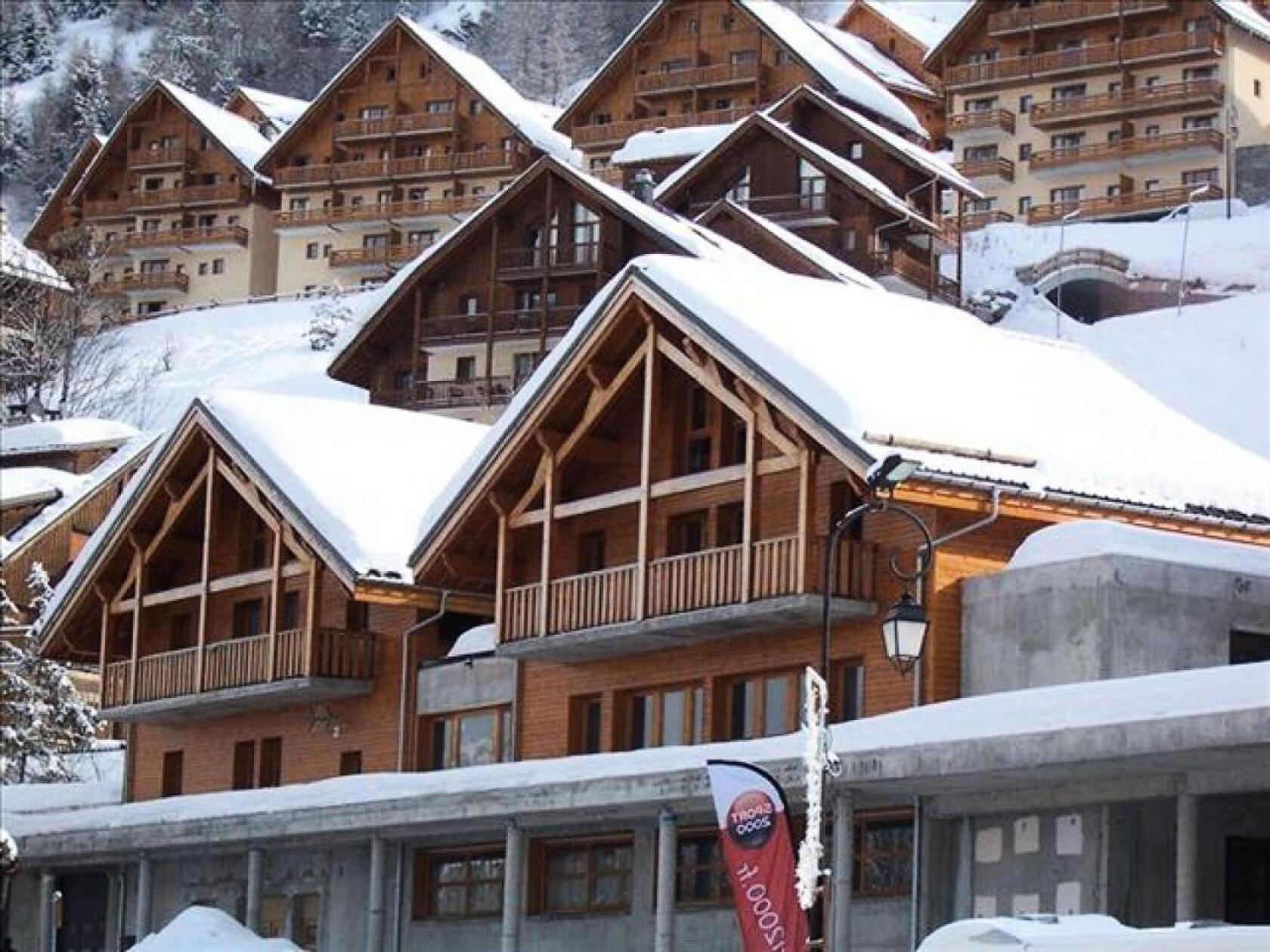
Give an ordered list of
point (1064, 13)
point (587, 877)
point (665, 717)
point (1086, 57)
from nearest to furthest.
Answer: point (587, 877) < point (665, 717) < point (1086, 57) < point (1064, 13)

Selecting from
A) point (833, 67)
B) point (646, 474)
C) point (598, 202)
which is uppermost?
point (833, 67)

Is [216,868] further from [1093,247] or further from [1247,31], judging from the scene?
[1247,31]

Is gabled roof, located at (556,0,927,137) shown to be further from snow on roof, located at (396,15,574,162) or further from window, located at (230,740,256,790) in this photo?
window, located at (230,740,256,790)

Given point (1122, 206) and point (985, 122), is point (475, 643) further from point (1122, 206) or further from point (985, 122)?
point (985, 122)

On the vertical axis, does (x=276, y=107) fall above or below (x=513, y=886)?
above

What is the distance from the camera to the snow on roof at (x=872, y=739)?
76.1 feet

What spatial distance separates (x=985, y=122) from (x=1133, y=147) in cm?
617

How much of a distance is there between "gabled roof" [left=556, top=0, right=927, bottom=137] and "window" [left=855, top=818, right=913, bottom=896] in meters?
67.4

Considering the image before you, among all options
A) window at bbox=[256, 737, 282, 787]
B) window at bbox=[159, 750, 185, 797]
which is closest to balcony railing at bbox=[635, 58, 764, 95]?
window at bbox=[159, 750, 185, 797]

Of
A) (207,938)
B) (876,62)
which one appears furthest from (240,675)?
(876,62)

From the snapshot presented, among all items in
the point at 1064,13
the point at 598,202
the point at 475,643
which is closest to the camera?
the point at 475,643

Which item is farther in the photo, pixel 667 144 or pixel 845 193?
pixel 667 144

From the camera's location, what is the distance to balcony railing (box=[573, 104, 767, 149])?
4018 inches

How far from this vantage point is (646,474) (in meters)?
35.1
